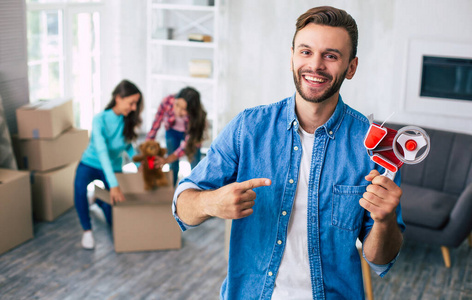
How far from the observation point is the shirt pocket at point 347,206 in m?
1.37

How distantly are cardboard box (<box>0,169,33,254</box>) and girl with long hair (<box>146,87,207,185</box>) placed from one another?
983mm

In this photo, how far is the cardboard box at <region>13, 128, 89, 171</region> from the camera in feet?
13.3

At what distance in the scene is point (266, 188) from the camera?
4.58ft

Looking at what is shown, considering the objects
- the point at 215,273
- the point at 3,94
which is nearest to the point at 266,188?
the point at 215,273

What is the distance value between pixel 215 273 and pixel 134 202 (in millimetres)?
714

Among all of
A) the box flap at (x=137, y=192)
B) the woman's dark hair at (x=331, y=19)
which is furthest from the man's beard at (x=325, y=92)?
the box flap at (x=137, y=192)

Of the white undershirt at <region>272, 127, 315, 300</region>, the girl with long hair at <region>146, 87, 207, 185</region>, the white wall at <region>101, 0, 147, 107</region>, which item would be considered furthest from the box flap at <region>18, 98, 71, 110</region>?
the white undershirt at <region>272, 127, 315, 300</region>

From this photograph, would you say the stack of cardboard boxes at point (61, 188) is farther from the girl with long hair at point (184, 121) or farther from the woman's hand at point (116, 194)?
the girl with long hair at point (184, 121)

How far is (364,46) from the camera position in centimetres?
527

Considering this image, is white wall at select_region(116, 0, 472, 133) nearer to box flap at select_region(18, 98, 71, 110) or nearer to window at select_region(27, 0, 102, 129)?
window at select_region(27, 0, 102, 129)

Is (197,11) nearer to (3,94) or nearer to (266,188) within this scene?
(3,94)

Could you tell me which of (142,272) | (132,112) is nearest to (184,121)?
(132,112)

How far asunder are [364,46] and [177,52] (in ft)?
7.59

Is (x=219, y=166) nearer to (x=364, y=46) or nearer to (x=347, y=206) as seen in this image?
(x=347, y=206)
